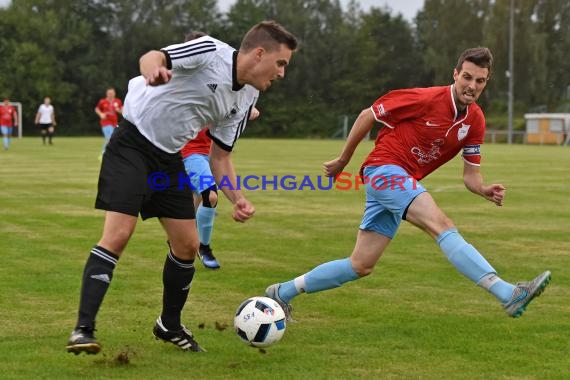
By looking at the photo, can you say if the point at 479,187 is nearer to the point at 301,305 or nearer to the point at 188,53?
the point at 301,305

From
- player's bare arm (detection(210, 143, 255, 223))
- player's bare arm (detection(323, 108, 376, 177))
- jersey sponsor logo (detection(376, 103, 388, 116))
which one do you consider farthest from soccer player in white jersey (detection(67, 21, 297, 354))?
jersey sponsor logo (detection(376, 103, 388, 116))

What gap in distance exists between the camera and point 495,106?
2990 inches

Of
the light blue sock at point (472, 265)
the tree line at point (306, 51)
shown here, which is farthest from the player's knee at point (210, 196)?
the tree line at point (306, 51)

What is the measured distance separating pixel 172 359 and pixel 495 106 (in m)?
73.2

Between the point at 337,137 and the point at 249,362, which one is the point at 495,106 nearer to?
the point at 337,137

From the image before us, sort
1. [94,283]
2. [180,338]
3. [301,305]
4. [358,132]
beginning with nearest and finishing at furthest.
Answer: [94,283] < [180,338] < [358,132] < [301,305]

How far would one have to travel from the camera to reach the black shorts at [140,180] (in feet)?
16.8

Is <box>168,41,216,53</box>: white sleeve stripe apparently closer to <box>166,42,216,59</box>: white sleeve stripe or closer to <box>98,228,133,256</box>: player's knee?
<box>166,42,216,59</box>: white sleeve stripe

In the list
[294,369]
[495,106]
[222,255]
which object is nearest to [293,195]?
[222,255]

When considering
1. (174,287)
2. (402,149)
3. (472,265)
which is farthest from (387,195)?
(174,287)

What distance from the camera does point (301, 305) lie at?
704 centimetres

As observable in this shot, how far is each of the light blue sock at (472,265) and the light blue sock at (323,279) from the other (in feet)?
2.54

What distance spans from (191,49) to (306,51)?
78010mm

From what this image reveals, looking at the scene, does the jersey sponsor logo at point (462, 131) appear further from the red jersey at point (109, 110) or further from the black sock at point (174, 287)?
the red jersey at point (109, 110)
